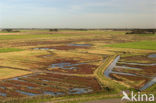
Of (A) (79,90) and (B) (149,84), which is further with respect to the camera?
(B) (149,84)

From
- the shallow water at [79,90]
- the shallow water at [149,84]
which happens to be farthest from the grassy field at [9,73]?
the shallow water at [149,84]

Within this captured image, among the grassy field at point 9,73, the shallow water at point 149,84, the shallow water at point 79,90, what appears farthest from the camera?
the grassy field at point 9,73

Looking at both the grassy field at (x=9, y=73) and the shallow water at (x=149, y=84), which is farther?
the grassy field at (x=9, y=73)

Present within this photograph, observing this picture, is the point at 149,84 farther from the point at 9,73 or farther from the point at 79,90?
the point at 9,73

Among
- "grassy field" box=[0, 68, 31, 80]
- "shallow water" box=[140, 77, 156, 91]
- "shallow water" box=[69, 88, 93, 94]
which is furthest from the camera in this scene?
"grassy field" box=[0, 68, 31, 80]

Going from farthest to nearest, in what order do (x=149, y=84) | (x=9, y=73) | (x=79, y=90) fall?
(x=9, y=73) < (x=149, y=84) < (x=79, y=90)

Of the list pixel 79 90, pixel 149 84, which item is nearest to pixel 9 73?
pixel 79 90

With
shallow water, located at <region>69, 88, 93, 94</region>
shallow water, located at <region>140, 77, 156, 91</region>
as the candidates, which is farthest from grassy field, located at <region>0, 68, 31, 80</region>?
shallow water, located at <region>140, 77, 156, 91</region>

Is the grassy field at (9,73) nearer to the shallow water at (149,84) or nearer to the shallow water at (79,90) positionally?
the shallow water at (79,90)

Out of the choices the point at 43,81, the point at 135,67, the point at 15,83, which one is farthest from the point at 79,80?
the point at 135,67

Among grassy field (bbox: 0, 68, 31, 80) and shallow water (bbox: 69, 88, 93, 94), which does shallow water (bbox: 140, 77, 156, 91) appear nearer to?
shallow water (bbox: 69, 88, 93, 94)

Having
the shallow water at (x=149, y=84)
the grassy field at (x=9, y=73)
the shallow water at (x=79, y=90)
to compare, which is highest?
the grassy field at (x=9, y=73)
